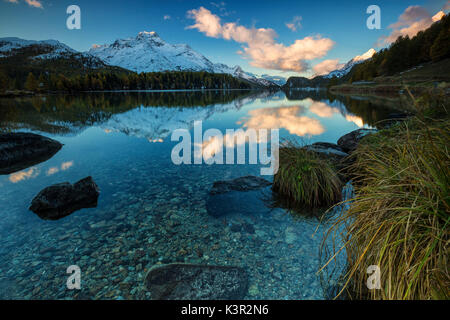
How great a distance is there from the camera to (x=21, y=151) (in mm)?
12742

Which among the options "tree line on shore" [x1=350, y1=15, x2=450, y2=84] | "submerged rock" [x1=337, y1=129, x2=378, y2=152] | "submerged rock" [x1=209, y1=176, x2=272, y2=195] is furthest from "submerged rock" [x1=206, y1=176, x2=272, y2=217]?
"tree line on shore" [x1=350, y1=15, x2=450, y2=84]

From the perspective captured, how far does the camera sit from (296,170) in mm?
7980

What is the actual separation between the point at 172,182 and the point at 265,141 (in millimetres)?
9416

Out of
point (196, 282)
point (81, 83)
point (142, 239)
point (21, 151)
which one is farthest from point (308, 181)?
point (81, 83)

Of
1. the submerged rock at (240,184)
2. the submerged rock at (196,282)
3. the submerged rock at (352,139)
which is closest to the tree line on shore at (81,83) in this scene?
the submerged rock at (240,184)

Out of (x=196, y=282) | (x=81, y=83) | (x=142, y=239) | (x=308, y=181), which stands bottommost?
(x=196, y=282)

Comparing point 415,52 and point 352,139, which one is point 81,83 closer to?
point 352,139

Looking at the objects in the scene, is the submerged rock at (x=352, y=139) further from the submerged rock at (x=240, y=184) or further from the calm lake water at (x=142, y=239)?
the submerged rock at (x=240, y=184)

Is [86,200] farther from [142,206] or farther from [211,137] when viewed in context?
[211,137]

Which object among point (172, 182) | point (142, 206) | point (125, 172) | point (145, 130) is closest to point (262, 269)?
point (142, 206)

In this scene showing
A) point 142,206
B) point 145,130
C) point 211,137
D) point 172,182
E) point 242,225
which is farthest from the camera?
point 145,130

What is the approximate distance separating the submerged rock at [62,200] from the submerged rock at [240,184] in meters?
4.84

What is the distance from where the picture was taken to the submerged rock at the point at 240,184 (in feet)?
29.7

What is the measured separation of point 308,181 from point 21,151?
16.6 meters
